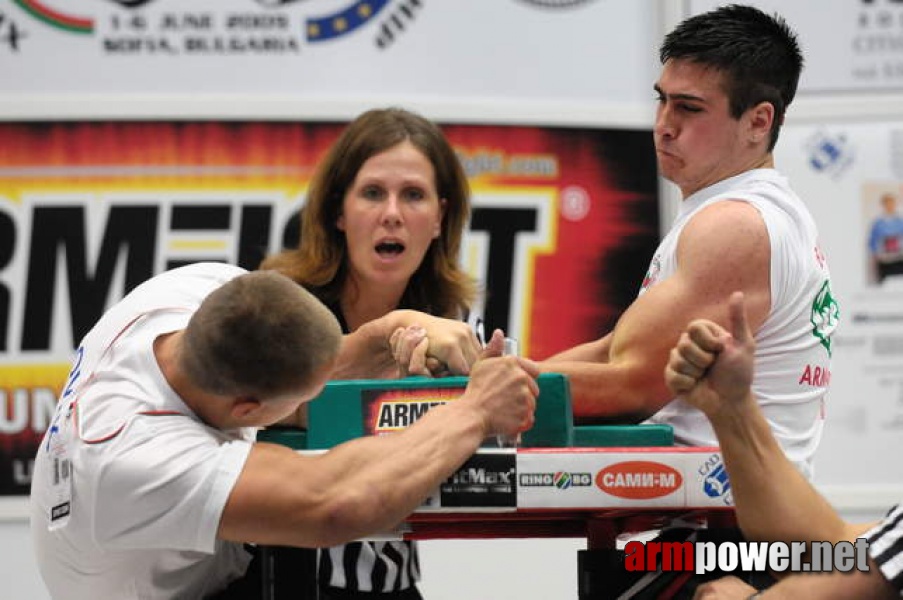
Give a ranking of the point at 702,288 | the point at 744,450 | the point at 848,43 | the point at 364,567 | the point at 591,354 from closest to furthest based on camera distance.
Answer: the point at 744,450
the point at 702,288
the point at 591,354
the point at 364,567
the point at 848,43

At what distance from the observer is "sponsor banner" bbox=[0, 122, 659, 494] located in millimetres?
4562

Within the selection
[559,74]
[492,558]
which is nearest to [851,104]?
[559,74]

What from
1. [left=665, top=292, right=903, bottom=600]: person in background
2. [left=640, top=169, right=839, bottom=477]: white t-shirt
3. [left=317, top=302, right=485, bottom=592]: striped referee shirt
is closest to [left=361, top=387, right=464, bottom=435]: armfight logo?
[left=665, top=292, right=903, bottom=600]: person in background

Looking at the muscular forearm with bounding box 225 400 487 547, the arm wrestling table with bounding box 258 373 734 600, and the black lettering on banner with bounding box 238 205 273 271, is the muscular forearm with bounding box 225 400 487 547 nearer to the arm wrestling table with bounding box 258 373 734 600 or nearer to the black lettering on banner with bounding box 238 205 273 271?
the arm wrestling table with bounding box 258 373 734 600

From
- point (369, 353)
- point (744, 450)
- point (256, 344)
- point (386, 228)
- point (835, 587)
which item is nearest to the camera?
point (835, 587)

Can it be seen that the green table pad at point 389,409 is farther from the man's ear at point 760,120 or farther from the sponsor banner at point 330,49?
the sponsor banner at point 330,49

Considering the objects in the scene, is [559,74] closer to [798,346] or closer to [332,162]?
[332,162]

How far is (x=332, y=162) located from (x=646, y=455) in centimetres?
179

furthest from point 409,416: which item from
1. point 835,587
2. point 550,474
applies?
point 835,587

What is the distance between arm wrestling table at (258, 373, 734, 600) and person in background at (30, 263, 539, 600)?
0.17 feet

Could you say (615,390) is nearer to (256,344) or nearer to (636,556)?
(636,556)

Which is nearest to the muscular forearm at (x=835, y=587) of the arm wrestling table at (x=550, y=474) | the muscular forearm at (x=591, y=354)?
the arm wrestling table at (x=550, y=474)

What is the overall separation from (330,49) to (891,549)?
11.1ft

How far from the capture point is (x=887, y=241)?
4.77 meters
